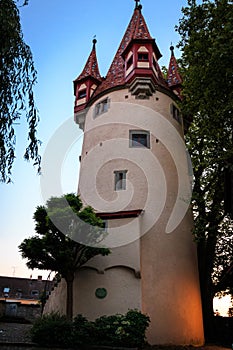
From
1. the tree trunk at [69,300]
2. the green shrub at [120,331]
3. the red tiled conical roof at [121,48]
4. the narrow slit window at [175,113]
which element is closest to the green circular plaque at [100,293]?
the tree trunk at [69,300]

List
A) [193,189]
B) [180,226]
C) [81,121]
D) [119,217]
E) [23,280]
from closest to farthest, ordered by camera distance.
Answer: [119,217], [180,226], [193,189], [81,121], [23,280]

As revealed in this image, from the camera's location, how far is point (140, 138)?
1809 cm

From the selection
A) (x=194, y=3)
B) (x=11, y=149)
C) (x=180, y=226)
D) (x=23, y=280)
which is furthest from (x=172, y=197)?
(x=23, y=280)

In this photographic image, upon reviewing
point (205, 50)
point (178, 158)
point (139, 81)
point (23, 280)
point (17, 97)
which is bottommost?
point (23, 280)

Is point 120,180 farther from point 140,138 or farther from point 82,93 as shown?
point 82,93

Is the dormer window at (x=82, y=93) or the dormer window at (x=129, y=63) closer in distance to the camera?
the dormer window at (x=129, y=63)

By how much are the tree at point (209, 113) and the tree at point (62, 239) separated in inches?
191

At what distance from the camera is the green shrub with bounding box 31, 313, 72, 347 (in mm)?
10445

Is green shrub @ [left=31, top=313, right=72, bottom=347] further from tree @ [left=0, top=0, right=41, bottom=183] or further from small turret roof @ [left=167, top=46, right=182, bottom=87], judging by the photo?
small turret roof @ [left=167, top=46, right=182, bottom=87]

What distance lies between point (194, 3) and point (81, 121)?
393 inches

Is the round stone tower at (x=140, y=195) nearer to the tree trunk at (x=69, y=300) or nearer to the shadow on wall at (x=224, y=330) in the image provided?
the tree trunk at (x=69, y=300)

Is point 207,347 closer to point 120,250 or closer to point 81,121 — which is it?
point 120,250

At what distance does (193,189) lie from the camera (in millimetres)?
18094

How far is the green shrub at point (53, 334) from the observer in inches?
411
